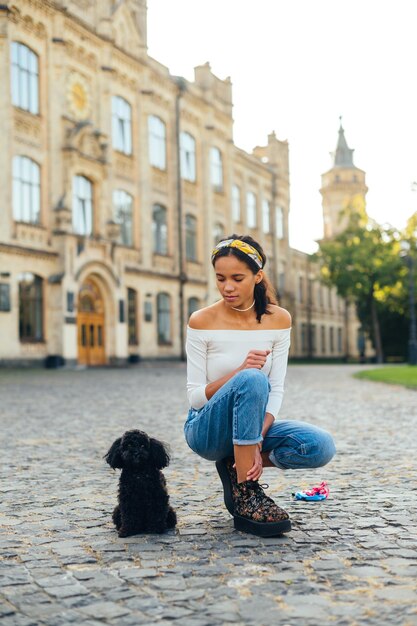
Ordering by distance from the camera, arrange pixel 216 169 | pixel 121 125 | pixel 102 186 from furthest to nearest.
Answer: pixel 216 169
pixel 121 125
pixel 102 186

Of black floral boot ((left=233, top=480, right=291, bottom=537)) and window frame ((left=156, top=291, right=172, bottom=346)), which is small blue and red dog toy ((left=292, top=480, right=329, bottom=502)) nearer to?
black floral boot ((left=233, top=480, right=291, bottom=537))

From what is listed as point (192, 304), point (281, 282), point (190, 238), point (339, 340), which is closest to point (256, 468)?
point (192, 304)

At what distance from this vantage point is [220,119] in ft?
150

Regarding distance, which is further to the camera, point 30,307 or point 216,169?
point 216,169

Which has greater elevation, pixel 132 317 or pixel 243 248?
pixel 132 317

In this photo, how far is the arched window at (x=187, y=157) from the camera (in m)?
41.6

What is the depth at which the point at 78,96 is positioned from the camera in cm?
3309

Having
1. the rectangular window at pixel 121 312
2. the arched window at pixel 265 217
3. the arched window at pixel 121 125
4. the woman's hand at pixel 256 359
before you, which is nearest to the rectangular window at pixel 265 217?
the arched window at pixel 265 217

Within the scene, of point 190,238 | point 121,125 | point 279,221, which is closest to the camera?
point 121,125

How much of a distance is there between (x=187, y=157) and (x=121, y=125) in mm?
6429

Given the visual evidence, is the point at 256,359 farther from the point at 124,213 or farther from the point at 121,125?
the point at 121,125

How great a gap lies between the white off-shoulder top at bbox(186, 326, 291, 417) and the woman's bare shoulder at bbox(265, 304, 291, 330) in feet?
0.13

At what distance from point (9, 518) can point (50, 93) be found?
28.5 m

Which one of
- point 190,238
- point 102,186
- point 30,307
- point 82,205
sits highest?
point 102,186
